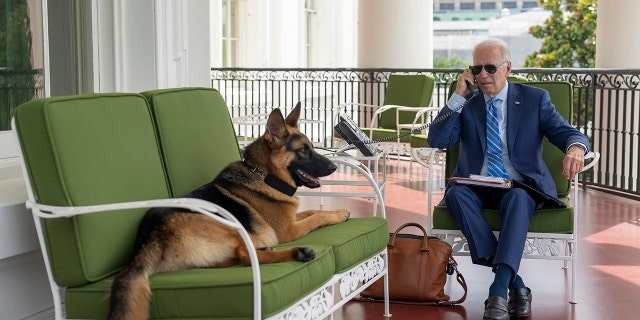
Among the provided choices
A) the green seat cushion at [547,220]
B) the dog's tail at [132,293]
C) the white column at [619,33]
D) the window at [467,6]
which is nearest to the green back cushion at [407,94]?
the white column at [619,33]

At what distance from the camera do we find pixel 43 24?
393 cm

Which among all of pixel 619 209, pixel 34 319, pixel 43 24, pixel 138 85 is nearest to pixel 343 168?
pixel 619 209

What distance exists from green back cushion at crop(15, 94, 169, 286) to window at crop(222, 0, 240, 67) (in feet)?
33.3

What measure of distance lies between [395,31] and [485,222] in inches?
295

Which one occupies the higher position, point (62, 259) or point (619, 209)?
point (62, 259)

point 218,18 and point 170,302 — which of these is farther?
point 218,18

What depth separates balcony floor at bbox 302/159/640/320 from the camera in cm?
418

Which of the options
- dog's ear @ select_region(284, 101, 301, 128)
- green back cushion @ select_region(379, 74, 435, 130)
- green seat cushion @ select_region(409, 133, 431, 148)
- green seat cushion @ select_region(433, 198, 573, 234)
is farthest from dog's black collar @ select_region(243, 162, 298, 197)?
green back cushion @ select_region(379, 74, 435, 130)

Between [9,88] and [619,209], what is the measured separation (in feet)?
16.5

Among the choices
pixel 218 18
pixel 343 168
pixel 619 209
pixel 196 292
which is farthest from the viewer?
pixel 218 18

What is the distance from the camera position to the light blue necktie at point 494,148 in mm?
4352

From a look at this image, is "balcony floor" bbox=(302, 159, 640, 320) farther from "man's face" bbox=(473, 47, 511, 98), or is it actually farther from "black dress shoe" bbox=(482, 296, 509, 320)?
"man's face" bbox=(473, 47, 511, 98)

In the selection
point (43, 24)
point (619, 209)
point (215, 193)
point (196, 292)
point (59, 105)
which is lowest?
point (619, 209)

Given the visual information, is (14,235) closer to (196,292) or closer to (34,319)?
(34,319)
